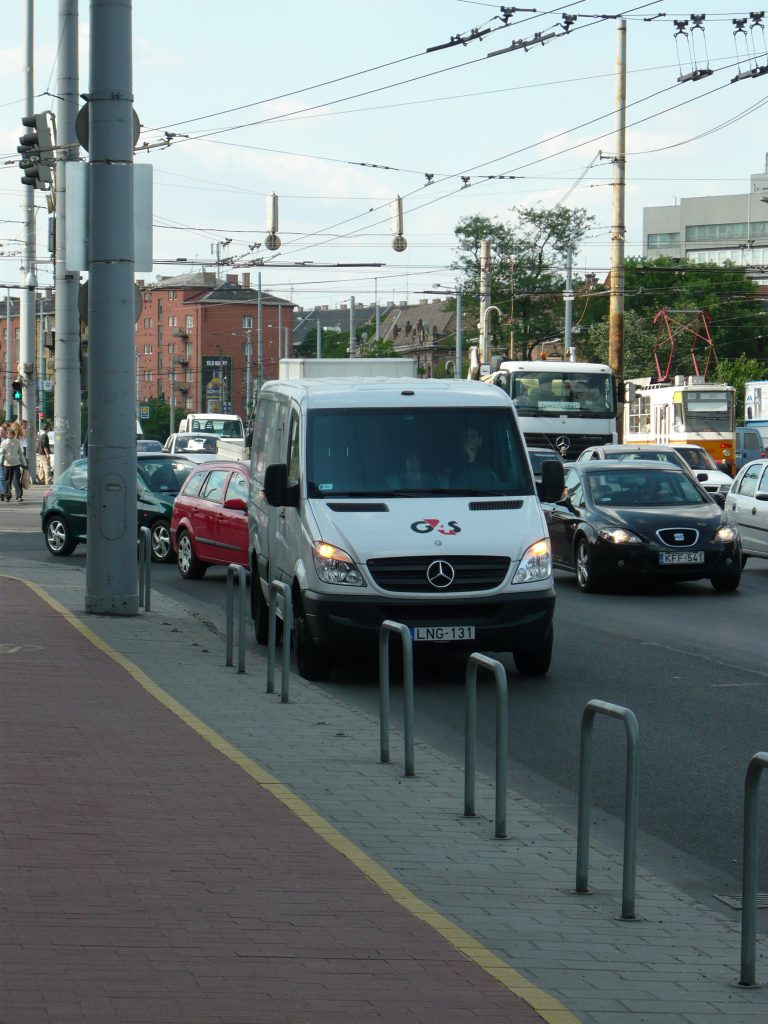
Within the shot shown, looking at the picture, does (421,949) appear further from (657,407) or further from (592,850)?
(657,407)

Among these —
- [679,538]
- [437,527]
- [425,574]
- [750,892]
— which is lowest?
[750,892]

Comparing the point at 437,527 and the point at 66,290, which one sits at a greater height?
the point at 66,290

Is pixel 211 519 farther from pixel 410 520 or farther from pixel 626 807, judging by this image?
pixel 626 807

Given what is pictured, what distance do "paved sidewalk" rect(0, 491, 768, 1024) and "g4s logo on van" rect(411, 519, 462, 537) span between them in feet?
7.72

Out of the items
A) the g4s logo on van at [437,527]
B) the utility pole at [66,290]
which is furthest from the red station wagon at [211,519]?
the g4s logo on van at [437,527]

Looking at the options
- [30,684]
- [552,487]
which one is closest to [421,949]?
[30,684]

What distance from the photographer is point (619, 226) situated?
41469 mm

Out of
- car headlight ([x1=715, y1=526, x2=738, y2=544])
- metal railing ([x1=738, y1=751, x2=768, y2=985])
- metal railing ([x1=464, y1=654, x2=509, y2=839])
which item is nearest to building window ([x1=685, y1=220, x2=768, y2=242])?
car headlight ([x1=715, y1=526, x2=738, y2=544])

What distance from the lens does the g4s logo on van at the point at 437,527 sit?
11.8m

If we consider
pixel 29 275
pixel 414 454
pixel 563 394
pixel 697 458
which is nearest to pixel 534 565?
pixel 414 454

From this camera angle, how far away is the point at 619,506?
19.4 metres

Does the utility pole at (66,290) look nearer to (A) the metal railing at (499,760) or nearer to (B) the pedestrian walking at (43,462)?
(A) the metal railing at (499,760)

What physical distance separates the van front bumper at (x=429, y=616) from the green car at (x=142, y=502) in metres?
11.6

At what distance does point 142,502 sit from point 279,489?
11.5m
